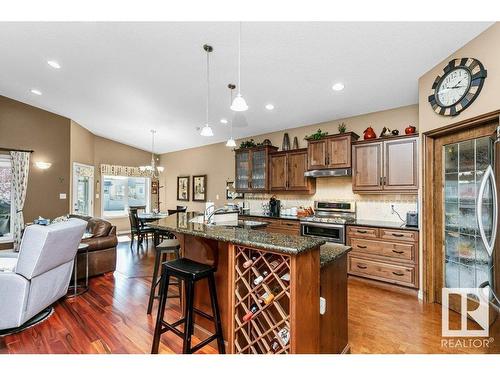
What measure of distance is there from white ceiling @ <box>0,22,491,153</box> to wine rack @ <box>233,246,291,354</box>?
86.1 inches

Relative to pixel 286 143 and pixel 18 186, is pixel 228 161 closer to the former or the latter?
pixel 286 143

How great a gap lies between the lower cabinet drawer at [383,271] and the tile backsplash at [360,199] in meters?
0.84

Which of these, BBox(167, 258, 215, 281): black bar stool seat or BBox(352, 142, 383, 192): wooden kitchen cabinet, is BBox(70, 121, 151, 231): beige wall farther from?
BBox(352, 142, 383, 192): wooden kitchen cabinet

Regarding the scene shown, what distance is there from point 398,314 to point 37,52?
5.60m

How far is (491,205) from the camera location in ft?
6.51

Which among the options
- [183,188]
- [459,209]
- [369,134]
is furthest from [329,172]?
[183,188]

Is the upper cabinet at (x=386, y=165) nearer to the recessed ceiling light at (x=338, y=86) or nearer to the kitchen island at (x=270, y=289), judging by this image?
the recessed ceiling light at (x=338, y=86)

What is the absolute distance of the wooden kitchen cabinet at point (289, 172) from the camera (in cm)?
473

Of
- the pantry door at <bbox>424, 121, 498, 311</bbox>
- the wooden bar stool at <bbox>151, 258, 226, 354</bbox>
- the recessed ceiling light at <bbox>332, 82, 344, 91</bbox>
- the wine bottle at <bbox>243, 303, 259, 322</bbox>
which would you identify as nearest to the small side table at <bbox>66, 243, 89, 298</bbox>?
the wooden bar stool at <bbox>151, 258, 226, 354</bbox>

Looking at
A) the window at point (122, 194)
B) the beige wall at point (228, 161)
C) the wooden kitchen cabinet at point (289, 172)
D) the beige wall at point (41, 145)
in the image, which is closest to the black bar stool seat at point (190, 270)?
the wooden kitchen cabinet at point (289, 172)

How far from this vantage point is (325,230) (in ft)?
13.3

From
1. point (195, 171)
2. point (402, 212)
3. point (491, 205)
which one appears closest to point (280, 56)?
point (491, 205)

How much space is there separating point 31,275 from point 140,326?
1.15m
